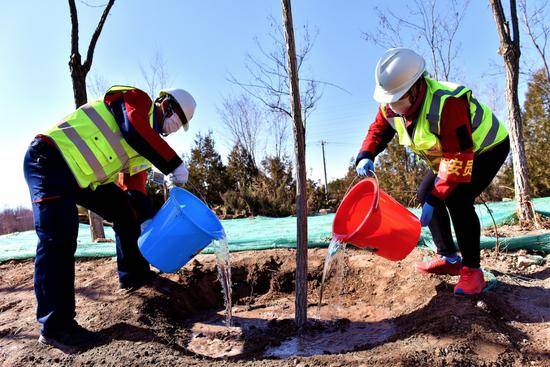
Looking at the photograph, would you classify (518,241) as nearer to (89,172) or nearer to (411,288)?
(411,288)

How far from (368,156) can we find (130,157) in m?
1.47

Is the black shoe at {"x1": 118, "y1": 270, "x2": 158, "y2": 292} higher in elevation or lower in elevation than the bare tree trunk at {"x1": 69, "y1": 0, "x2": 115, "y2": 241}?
lower

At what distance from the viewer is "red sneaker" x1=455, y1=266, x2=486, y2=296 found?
7.54 ft

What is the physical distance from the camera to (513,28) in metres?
4.43

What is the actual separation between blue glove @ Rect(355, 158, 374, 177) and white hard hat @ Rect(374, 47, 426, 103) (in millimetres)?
480

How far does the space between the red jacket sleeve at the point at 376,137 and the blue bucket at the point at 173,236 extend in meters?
1.08

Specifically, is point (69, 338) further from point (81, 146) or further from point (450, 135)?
point (450, 135)

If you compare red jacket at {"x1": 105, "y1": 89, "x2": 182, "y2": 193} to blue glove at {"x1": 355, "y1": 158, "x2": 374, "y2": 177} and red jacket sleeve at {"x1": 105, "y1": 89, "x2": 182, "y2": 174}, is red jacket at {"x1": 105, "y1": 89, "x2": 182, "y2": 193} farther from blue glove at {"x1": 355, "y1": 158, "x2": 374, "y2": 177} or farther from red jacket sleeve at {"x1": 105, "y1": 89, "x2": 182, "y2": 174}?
blue glove at {"x1": 355, "y1": 158, "x2": 374, "y2": 177}

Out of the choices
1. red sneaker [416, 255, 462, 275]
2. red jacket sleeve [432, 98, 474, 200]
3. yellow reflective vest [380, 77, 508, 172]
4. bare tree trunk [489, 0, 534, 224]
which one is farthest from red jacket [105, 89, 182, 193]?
bare tree trunk [489, 0, 534, 224]

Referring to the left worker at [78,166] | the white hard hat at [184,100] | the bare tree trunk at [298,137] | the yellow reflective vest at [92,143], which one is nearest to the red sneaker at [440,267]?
the bare tree trunk at [298,137]

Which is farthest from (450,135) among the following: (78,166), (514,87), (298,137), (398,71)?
(514,87)

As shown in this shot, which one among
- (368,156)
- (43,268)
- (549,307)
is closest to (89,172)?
(43,268)

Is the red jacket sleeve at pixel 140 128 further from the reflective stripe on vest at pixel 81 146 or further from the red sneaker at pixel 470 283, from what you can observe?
the red sneaker at pixel 470 283

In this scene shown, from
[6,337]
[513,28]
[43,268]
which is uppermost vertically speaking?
[513,28]
